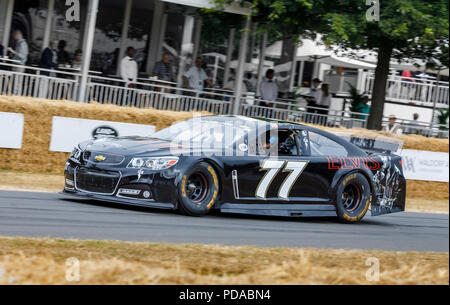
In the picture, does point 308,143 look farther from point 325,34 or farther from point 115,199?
point 325,34

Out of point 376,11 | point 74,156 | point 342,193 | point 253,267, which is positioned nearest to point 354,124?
point 376,11

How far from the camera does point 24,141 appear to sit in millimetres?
13023

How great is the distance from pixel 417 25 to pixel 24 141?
30.3 feet

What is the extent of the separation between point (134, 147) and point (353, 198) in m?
3.44

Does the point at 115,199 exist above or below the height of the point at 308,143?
below

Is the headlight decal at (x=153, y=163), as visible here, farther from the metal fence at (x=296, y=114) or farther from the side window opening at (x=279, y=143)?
the metal fence at (x=296, y=114)

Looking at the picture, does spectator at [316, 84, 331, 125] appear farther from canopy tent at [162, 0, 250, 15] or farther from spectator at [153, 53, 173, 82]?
spectator at [153, 53, 173, 82]

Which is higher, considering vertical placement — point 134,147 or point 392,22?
point 392,22

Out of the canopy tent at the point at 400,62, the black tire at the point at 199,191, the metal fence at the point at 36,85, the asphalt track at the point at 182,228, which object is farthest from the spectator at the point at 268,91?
the black tire at the point at 199,191

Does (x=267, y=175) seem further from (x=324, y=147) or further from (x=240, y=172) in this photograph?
(x=324, y=147)

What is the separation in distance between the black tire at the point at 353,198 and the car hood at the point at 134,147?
2252mm

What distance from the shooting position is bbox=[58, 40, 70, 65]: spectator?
19172 mm

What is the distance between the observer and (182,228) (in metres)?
8.24

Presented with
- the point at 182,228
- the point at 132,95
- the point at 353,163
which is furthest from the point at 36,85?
the point at 182,228
